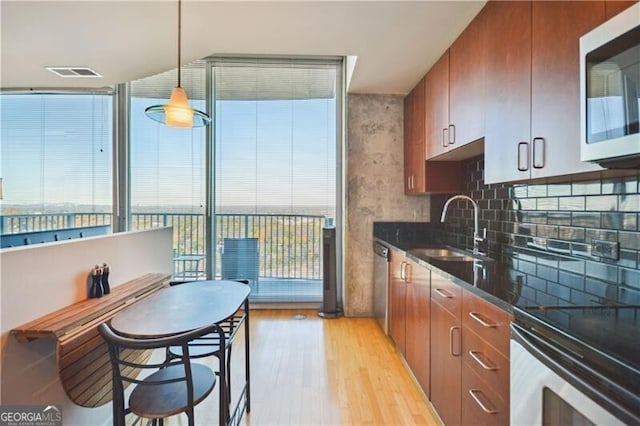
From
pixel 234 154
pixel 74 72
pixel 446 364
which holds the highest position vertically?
pixel 74 72

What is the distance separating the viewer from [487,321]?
1.36m

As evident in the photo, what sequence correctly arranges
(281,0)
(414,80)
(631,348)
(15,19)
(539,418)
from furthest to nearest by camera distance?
(414,80), (15,19), (281,0), (539,418), (631,348)

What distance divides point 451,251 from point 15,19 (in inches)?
148

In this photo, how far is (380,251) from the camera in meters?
3.39

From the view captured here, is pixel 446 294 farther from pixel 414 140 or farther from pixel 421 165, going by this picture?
pixel 414 140

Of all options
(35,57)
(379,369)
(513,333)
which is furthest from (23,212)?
(513,333)

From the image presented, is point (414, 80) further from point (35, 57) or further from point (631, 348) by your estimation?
point (35, 57)

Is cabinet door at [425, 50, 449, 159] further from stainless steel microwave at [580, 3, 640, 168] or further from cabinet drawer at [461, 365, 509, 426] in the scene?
cabinet drawer at [461, 365, 509, 426]

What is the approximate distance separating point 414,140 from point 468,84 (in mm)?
1184

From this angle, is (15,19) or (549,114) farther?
(15,19)

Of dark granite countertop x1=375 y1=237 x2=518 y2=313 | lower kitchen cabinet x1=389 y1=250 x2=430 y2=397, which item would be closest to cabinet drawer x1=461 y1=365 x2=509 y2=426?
dark granite countertop x1=375 y1=237 x2=518 y2=313

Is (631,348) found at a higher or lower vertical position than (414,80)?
lower

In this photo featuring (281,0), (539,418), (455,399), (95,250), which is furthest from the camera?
(281,0)

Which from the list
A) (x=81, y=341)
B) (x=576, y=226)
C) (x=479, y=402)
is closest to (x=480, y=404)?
(x=479, y=402)
